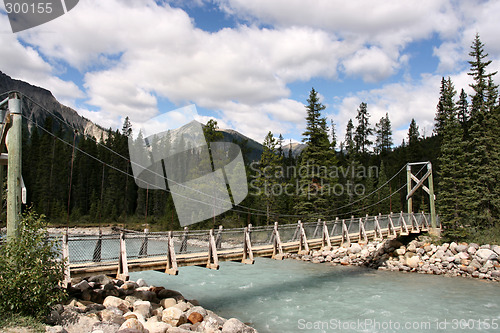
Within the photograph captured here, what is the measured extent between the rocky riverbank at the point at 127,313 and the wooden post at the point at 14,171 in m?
1.99

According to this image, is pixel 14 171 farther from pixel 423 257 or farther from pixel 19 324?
pixel 423 257

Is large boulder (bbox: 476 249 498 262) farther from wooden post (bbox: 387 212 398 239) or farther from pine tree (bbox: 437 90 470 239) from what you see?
wooden post (bbox: 387 212 398 239)

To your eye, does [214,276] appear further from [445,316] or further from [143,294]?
[445,316]

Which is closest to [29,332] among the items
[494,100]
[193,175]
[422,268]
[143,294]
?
[143,294]

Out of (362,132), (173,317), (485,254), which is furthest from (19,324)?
(362,132)

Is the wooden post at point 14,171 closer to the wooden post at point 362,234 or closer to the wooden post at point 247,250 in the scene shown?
the wooden post at point 247,250

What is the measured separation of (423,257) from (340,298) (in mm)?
11114

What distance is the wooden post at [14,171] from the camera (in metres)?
7.42

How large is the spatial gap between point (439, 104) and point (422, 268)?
114 feet

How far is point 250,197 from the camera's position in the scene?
36938 millimetres

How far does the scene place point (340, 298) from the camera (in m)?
14.5

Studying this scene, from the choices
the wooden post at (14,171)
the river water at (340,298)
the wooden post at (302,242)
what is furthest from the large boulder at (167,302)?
the wooden post at (302,242)

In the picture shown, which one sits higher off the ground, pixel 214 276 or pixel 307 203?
pixel 307 203

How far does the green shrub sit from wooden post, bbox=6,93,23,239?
0.23 metres
